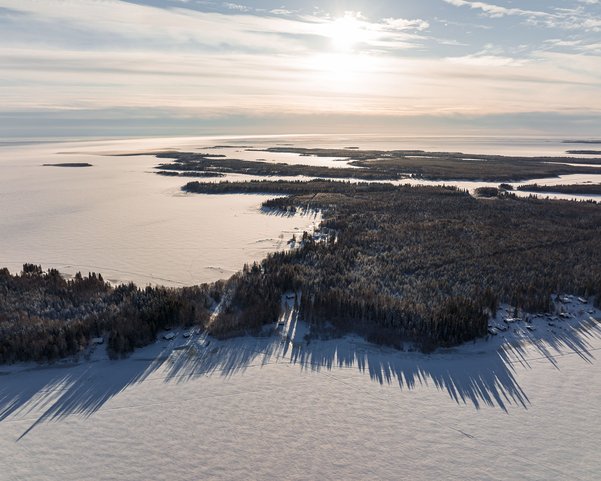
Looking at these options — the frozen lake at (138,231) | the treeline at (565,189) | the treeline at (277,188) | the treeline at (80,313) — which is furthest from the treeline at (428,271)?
the treeline at (565,189)

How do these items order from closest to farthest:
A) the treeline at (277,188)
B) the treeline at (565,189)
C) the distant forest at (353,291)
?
1. the distant forest at (353,291)
2. the treeline at (277,188)
3. the treeline at (565,189)

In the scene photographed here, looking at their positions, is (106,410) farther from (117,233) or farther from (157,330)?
(117,233)

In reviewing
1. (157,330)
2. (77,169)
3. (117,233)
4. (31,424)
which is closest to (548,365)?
(157,330)

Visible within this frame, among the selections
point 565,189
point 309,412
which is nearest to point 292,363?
point 309,412

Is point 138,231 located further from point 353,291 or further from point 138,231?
point 353,291

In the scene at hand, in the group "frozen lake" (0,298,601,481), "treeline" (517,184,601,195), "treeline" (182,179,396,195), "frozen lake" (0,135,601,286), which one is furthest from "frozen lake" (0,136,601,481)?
"treeline" (517,184,601,195)

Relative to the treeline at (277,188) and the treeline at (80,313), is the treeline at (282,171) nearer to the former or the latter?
the treeline at (277,188)
